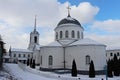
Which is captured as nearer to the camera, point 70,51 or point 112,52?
point 70,51

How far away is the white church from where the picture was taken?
31.0 m

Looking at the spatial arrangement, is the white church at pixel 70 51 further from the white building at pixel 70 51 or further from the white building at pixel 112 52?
the white building at pixel 112 52

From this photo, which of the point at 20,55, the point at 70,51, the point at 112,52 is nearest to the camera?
the point at 70,51

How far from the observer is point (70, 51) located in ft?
110

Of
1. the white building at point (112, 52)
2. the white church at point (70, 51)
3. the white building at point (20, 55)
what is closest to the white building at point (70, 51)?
the white church at point (70, 51)

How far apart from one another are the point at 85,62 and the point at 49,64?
803 centimetres

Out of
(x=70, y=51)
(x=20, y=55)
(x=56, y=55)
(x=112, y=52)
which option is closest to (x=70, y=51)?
(x=70, y=51)

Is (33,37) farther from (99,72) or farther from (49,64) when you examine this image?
(99,72)

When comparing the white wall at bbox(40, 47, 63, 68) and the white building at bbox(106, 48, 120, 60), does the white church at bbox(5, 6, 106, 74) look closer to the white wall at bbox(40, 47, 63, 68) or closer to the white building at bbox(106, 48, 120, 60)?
the white wall at bbox(40, 47, 63, 68)

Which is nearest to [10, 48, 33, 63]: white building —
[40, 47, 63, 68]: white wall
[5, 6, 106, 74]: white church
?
[5, 6, 106, 74]: white church

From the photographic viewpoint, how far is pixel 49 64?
3506 cm

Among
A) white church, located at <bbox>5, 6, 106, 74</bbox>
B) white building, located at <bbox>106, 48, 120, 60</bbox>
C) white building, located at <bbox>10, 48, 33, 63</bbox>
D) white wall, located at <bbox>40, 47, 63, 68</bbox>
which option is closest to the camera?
white church, located at <bbox>5, 6, 106, 74</bbox>

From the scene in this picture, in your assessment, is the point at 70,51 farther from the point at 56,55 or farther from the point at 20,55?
the point at 20,55

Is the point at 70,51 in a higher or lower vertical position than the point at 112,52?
lower
